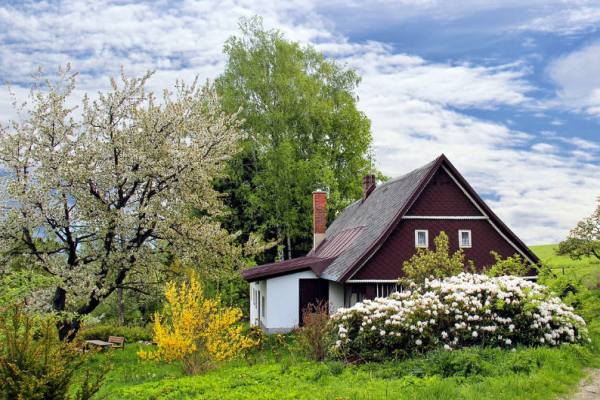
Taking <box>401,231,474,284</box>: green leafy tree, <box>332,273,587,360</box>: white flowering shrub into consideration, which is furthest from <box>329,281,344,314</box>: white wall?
<box>332,273,587,360</box>: white flowering shrub

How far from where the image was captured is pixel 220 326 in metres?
17.5

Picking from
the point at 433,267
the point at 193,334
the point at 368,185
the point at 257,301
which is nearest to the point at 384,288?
the point at 433,267

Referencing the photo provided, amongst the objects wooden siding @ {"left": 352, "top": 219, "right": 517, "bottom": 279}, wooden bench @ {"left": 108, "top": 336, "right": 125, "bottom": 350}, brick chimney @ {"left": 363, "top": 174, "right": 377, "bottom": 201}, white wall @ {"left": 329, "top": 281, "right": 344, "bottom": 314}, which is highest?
brick chimney @ {"left": 363, "top": 174, "right": 377, "bottom": 201}

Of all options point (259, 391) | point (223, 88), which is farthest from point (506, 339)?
point (223, 88)

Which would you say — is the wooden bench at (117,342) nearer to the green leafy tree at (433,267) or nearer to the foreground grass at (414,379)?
the foreground grass at (414,379)

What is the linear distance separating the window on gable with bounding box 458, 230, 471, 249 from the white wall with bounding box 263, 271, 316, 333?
6.98 m

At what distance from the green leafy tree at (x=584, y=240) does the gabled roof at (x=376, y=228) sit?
42.1 ft

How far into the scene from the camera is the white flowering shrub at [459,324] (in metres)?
13.0

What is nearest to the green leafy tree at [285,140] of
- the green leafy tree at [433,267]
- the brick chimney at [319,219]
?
the brick chimney at [319,219]

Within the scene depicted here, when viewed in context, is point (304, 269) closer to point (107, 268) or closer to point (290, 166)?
point (107, 268)

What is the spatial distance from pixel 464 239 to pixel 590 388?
13281 mm

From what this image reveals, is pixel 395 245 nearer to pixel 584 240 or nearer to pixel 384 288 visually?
pixel 384 288

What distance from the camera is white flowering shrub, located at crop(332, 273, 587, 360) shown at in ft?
42.7

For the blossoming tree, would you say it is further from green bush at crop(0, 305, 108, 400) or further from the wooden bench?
green bush at crop(0, 305, 108, 400)
